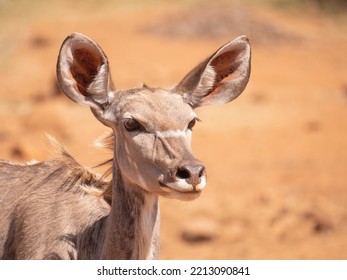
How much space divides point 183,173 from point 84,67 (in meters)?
1.35

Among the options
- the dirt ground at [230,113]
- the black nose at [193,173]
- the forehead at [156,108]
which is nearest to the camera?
the black nose at [193,173]

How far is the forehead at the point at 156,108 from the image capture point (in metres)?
6.00

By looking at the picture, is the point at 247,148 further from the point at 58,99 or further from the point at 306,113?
the point at 58,99

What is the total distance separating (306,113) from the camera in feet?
63.3

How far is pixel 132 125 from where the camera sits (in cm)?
607

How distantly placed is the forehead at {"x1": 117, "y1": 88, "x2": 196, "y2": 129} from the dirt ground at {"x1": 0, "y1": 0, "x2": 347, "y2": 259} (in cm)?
75

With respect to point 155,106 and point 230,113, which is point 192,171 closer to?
point 155,106

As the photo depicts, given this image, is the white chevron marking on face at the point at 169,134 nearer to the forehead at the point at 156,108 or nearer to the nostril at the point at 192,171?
the forehead at the point at 156,108

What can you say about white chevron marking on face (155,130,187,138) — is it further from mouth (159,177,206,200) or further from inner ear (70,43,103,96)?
inner ear (70,43,103,96)

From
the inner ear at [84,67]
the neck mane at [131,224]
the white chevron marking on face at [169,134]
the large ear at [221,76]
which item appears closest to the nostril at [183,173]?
the white chevron marking on face at [169,134]

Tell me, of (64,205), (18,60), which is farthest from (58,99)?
(64,205)

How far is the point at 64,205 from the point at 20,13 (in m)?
24.0

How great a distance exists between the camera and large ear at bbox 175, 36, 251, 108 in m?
6.42

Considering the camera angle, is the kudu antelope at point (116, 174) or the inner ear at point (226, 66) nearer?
the kudu antelope at point (116, 174)
